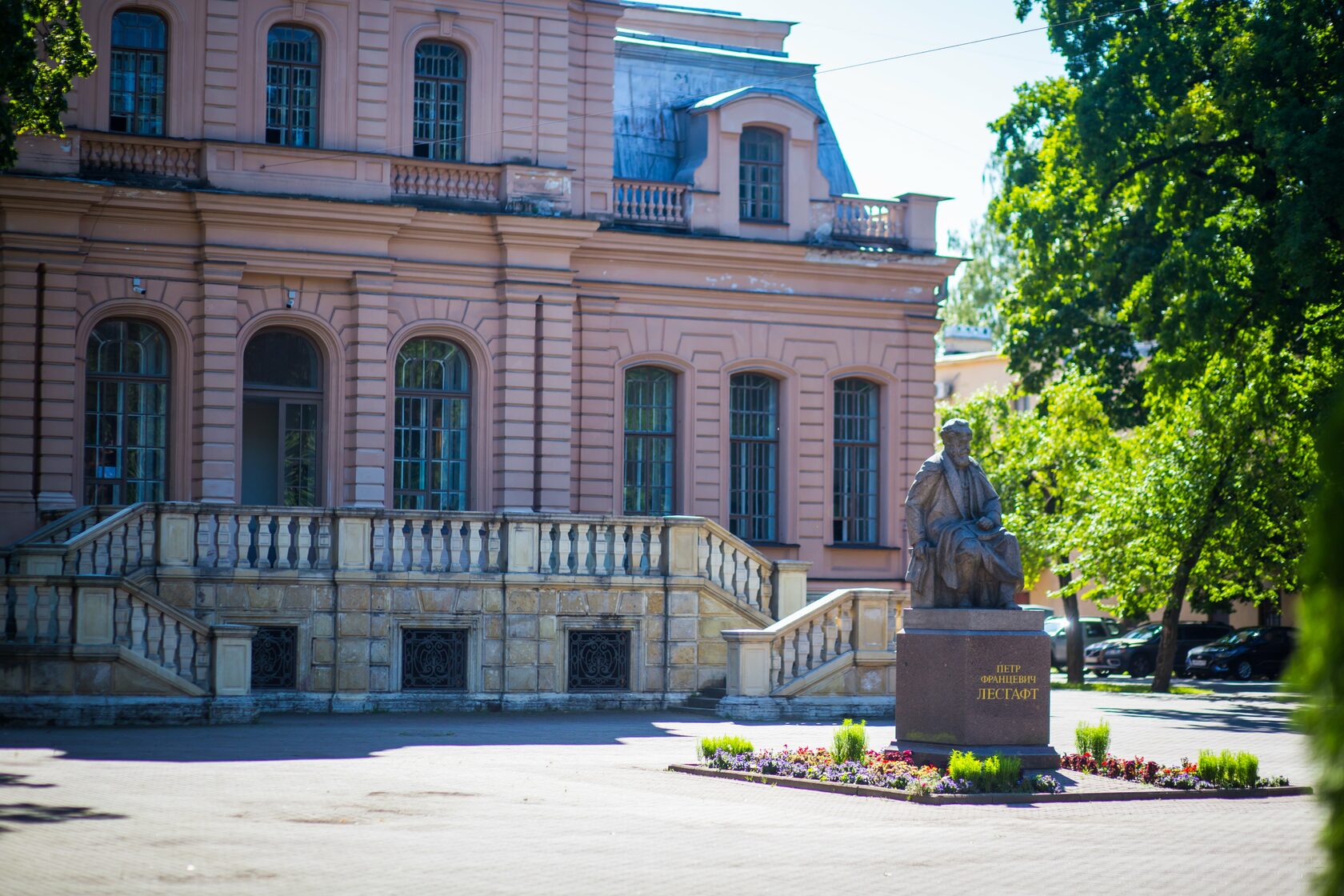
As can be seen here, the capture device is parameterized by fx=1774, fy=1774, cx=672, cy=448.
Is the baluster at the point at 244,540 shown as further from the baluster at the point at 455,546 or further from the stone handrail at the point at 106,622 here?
the baluster at the point at 455,546

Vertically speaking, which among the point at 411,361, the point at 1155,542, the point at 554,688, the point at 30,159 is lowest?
the point at 554,688

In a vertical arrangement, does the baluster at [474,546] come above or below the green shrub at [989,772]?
above

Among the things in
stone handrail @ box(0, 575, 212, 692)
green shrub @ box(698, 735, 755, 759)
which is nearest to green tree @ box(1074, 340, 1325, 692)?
green shrub @ box(698, 735, 755, 759)

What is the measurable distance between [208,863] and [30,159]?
1789 cm

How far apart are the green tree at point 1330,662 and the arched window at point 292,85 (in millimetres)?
25401

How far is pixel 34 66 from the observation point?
2072cm

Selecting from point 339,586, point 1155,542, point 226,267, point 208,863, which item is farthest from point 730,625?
point 208,863

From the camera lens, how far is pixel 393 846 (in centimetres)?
1092

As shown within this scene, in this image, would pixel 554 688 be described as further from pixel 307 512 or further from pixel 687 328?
pixel 687 328


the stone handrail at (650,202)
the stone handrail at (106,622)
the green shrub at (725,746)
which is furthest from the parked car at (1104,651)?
the green shrub at (725,746)

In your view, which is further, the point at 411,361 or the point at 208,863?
the point at 411,361

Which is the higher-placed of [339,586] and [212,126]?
[212,126]

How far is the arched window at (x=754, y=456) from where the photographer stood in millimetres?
31125

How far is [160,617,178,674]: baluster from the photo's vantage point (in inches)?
791
